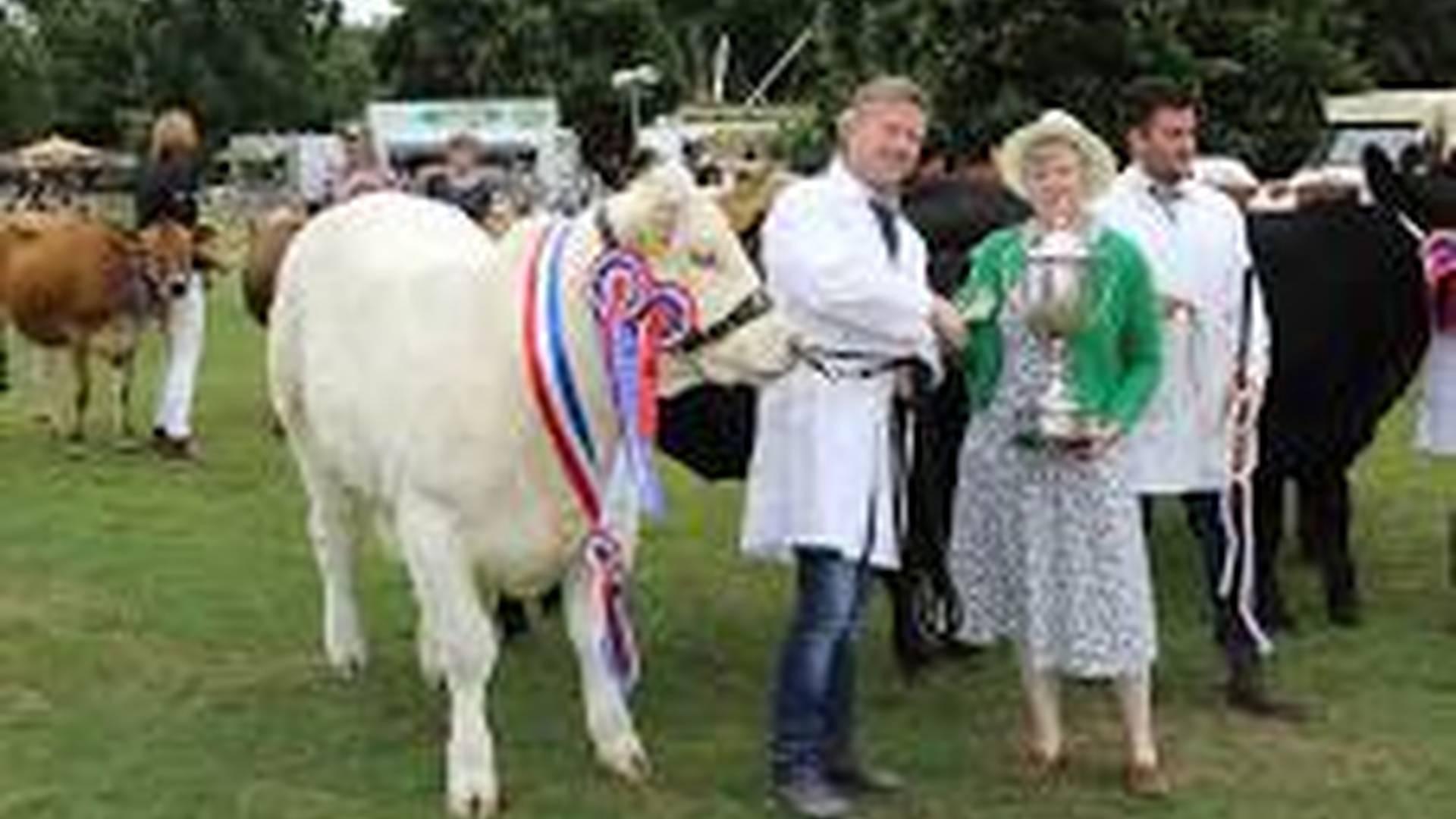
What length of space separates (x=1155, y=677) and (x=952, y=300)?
64.5 inches

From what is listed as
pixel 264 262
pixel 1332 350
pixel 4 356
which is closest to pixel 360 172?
pixel 264 262

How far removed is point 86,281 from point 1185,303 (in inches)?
338

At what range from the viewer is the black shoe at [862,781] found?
6871 mm

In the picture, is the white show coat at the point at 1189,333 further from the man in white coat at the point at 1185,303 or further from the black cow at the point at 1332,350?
the black cow at the point at 1332,350

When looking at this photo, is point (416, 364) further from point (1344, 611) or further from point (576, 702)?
point (1344, 611)

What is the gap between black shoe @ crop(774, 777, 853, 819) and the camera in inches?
263

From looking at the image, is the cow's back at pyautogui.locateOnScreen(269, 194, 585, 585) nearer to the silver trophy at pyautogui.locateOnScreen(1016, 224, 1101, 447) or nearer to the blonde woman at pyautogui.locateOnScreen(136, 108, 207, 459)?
the silver trophy at pyautogui.locateOnScreen(1016, 224, 1101, 447)

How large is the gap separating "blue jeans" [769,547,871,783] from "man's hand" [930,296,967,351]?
643mm

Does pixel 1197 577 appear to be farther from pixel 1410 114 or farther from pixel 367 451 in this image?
pixel 1410 114

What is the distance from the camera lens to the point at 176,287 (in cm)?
1411

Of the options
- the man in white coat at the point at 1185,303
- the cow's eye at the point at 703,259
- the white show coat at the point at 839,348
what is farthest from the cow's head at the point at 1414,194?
the cow's eye at the point at 703,259

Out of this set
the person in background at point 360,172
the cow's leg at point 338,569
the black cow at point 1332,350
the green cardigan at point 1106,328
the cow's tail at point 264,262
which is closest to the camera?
the green cardigan at point 1106,328

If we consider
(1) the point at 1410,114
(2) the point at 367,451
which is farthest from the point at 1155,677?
(1) the point at 1410,114

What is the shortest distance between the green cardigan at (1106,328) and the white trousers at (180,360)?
25.8 feet
